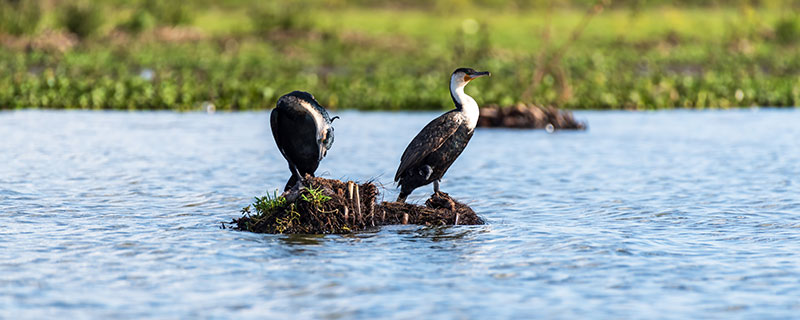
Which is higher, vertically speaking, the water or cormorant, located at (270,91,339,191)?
cormorant, located at (270,91,339,191)

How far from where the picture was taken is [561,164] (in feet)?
57.6

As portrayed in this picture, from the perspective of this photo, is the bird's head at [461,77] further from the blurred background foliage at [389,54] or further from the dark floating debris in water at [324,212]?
the blurred background foliage at [389,54]

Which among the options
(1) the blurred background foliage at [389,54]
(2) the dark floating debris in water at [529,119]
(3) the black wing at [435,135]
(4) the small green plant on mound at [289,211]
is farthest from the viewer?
(1) the blurred background foliage at [389,54]

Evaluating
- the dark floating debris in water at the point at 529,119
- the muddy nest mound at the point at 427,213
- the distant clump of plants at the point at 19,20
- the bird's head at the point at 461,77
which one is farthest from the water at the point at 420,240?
the distant clump of plants at the point at 19,20

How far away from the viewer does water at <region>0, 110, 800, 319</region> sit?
307 inches

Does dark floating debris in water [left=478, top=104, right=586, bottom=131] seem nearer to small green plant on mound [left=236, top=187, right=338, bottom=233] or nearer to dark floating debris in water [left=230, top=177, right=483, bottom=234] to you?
dark floating debris in water [left=230, top=177, right=483, bottom=234]

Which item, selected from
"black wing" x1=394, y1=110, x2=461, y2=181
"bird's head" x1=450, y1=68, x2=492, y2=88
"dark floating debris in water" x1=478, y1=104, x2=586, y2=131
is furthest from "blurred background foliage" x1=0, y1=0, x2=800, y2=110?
"black wing" x1=394, y1=110, x2=461, y2=181

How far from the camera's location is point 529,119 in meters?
Answer: 24.1

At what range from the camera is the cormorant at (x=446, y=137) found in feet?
35.0

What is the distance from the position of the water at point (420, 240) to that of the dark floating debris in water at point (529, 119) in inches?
154

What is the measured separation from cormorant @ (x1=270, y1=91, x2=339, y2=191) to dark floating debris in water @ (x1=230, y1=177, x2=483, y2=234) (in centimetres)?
25

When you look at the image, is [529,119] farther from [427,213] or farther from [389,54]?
[389,54]

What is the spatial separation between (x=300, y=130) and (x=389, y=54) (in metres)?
32.3

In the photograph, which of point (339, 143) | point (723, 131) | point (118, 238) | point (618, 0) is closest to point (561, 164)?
point (339, 143)
